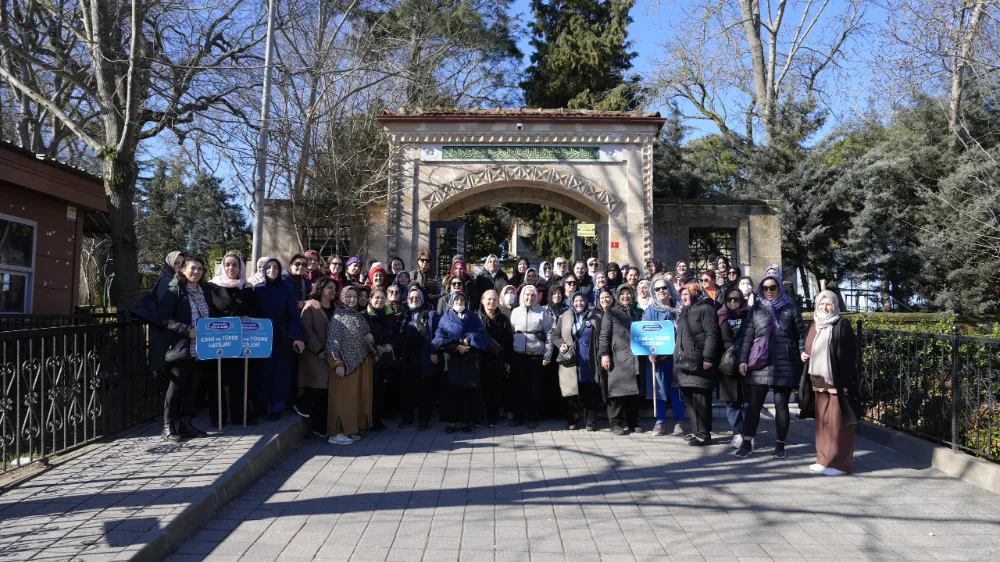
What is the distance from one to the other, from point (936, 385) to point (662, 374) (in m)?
2.88

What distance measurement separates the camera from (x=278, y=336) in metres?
8.09

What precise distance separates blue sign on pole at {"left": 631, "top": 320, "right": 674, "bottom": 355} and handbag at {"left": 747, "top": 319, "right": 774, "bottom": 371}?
3.54ft

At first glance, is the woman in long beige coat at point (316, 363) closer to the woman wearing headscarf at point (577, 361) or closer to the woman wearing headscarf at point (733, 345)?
the woman wearing headscarf at point (577, 361)

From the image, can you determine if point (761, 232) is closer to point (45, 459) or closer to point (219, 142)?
point (219, 142)

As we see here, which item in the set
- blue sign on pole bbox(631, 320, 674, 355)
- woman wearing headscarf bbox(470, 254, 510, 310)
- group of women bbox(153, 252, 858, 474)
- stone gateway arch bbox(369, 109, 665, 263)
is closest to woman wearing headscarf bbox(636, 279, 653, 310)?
group of women bbox(153, 252, 858, 474)

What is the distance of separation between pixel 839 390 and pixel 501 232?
23.7 meters

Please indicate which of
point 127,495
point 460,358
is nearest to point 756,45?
point 460,358

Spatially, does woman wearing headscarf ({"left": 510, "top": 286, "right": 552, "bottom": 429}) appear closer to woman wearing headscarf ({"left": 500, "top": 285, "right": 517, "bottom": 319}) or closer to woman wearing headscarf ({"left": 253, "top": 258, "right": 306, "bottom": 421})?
woman wearing headscarf ({"left": 500, "top": 285, "right": 517, "bottom": 319})

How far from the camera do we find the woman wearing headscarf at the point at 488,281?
35.6 feet

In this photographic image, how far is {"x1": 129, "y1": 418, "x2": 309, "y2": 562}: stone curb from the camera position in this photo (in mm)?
4324

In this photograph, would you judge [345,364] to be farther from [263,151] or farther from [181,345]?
[263,151]

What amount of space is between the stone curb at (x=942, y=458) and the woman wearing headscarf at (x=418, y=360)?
5210mm

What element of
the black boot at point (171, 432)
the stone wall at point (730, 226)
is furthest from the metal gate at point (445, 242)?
the black boot at point (171, 432)

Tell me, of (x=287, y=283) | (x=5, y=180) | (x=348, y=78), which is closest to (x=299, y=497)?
(x=287, y=283)
